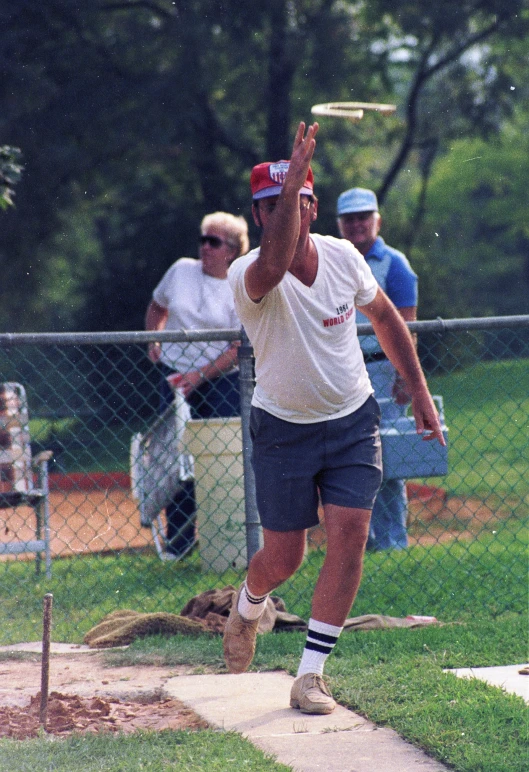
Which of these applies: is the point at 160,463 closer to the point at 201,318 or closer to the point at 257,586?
the point at 201,318

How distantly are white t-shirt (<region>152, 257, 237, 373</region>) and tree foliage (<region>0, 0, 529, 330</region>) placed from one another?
9808mm

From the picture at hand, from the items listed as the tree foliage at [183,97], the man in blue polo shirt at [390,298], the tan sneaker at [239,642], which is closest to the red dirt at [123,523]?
the man in blue polo shirt at [390,298]

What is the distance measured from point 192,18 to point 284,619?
13.9 m

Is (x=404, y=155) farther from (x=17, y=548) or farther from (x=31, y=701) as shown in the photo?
(x=31, y=701)

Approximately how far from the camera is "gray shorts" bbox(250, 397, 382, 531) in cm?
367

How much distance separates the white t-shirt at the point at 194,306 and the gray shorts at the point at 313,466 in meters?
2.54

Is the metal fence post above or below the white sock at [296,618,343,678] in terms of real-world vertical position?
above

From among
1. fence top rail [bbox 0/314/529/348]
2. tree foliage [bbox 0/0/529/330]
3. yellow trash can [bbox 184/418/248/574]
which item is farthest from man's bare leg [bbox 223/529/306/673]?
tree foliage [bbox 0/0/529/330]

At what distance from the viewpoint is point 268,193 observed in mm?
3482

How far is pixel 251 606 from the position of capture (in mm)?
3871

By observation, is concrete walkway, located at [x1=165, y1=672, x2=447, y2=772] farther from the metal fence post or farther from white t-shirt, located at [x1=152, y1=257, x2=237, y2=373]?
white t-shirt, located at [x1=152, y1=257, x2=237, y2=373]

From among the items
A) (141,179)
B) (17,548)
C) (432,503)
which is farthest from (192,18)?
(17,548)

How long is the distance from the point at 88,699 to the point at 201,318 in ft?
9.92

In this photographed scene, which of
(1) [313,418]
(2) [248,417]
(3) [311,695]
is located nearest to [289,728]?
(3) [311,695]
